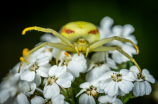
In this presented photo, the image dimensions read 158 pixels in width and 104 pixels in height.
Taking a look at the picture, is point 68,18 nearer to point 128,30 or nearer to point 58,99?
point 128,30

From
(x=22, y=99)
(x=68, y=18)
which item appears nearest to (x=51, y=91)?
(x=22, y=99)

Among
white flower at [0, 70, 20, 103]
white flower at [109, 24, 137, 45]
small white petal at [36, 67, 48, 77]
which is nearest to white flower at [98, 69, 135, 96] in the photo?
small white petal at [36, 67, 48, 77]

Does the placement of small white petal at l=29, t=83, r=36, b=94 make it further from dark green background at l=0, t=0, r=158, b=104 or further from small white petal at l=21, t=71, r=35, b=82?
dark green background at l=0, t=0, r=158, b=104

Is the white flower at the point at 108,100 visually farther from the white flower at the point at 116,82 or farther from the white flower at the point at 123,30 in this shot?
the white flower at the point at 123,30

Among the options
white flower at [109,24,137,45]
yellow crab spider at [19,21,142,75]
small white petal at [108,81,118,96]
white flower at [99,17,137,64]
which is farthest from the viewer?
white flower at [109,24,137,45]

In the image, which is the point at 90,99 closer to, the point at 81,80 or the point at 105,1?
the point at 81,80

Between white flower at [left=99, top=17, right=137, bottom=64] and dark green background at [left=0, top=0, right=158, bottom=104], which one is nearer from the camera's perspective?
white flower at [left=99, top=17, right=137, bottom=64]
